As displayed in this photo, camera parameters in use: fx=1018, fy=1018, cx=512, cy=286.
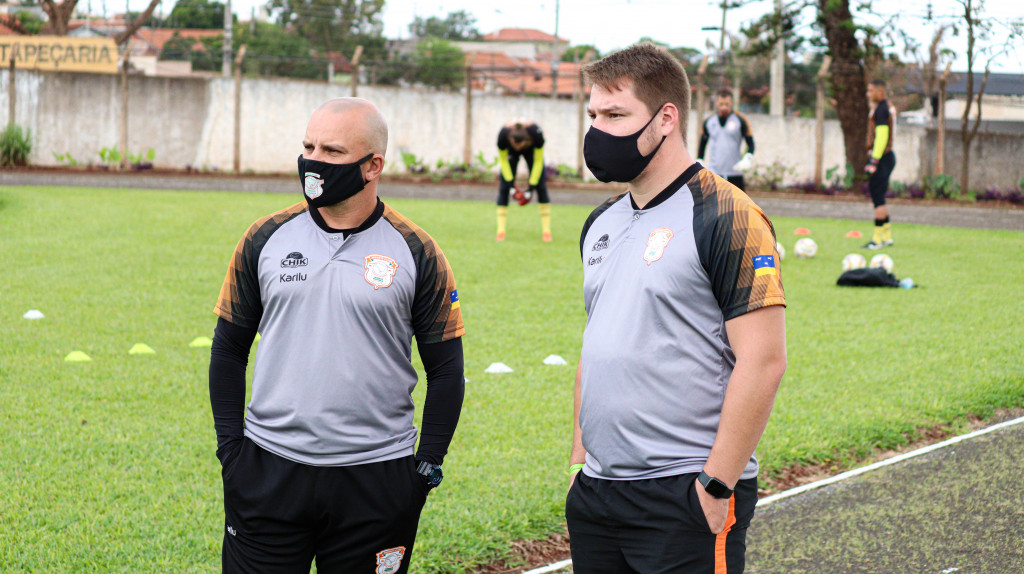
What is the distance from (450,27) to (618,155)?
94274 mm

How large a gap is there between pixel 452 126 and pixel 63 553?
2577 centimetres

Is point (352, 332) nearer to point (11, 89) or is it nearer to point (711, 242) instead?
point (711, 242)

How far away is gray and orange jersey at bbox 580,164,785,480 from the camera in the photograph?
2324 mm

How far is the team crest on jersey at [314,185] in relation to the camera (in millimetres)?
2850

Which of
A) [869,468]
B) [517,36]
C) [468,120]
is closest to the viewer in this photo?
[869,468]

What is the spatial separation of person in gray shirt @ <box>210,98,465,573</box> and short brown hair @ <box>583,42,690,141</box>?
765 millimetres

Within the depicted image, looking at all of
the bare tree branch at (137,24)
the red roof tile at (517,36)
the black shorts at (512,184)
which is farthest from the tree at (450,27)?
the black shorts at (512,184)

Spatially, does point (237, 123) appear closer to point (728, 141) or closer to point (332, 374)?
point (728, 141)

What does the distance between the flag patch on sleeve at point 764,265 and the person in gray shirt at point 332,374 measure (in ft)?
3.28

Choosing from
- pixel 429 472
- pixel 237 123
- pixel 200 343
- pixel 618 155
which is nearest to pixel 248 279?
pixel 429 472

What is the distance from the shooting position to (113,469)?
5109 millimetres

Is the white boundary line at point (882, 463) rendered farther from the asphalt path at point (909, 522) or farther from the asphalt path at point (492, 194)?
the asphalt path at point (492, 194)

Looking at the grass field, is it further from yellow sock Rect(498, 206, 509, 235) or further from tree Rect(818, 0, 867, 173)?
tree Rect(818, 0, 867, 173)

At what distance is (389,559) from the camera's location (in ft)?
9.30
